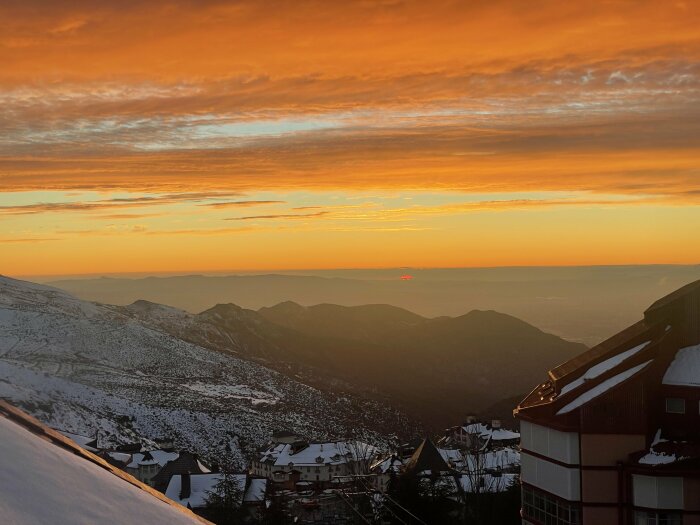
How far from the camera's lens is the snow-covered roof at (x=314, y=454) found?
74125 mm

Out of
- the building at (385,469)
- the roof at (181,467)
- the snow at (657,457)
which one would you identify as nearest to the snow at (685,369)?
the snow at (657,457)

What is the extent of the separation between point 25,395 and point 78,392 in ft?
39.9

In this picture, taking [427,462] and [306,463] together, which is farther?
[306,463]

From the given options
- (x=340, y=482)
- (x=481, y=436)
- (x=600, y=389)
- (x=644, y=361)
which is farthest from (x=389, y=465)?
(x=644, y=361)

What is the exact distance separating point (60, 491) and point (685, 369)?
81.2 feet

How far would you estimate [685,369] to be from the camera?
24.8m

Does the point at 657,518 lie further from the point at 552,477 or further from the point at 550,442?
the point at 550,442

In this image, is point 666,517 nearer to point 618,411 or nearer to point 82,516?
point 618,411

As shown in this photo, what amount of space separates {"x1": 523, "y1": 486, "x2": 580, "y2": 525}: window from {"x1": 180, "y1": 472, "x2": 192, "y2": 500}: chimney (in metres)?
33.9

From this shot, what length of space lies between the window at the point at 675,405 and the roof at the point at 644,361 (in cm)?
45

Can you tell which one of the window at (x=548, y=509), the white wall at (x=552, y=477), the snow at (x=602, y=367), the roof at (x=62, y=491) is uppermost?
the roof at (x=62, y=491)

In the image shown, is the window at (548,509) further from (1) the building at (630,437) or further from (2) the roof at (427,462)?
(2) the roof at (427,462)

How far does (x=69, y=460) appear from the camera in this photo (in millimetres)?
2656

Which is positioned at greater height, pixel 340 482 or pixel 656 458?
pixel 656 458
